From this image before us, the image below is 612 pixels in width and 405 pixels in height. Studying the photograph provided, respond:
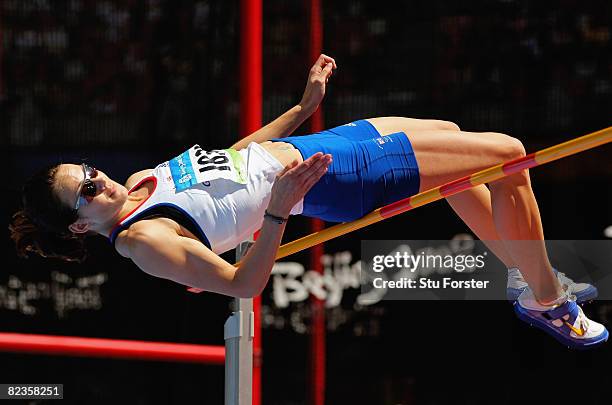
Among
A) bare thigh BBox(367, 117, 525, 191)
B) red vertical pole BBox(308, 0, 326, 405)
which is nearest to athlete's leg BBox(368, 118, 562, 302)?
bare thigh BBox(367, 117, 525, 191)

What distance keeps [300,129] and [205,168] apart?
135cm

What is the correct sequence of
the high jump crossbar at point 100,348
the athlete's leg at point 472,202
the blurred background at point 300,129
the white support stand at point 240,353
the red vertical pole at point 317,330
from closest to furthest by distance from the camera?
the athlete's leg at point 472,202 < the high jump crossbar at point 100,348 < the white support stand at point 240,353 < the blurred background at point 300,129 < the red vertical pole at point 317,330

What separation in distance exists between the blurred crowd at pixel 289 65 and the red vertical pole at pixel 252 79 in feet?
1.70

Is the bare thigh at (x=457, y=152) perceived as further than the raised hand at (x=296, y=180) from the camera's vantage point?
Yes

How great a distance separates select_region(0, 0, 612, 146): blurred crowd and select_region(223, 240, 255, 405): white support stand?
0.92 m

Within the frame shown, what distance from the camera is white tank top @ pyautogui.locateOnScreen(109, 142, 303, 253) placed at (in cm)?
286

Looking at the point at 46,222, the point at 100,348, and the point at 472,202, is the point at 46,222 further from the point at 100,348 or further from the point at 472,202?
the point at 472,202

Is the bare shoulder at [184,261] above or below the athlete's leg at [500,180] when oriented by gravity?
below

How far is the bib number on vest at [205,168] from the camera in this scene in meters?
2.91

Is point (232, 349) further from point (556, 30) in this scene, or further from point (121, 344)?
point (556, 30)

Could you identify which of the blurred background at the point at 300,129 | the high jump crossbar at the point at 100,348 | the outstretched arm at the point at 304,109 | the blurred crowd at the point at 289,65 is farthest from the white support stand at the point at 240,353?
the blurred crowd at the point at 289,65

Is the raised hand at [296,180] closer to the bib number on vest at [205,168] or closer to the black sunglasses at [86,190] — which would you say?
the bib number on vest at [205,168]

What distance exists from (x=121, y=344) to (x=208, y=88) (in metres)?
1.17

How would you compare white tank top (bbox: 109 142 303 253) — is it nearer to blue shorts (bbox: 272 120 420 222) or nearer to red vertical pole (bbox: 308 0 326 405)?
blue shorts (bbox: 272 120 420 222)
